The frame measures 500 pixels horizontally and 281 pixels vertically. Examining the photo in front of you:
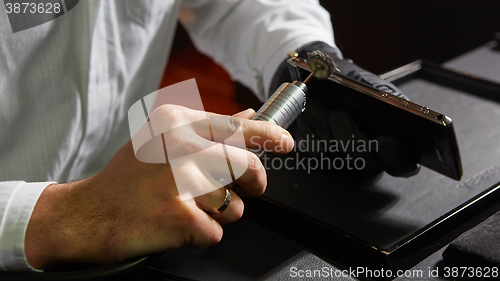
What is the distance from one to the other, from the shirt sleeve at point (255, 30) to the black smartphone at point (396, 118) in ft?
0.66

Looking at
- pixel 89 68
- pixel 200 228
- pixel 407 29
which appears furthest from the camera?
pixel 407 29

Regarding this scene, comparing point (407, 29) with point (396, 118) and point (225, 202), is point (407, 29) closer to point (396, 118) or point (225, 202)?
point (396, 118)

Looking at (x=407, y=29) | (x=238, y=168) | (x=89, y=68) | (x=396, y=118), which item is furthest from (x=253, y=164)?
(x=407, y=29)

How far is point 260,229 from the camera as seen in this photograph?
45cm

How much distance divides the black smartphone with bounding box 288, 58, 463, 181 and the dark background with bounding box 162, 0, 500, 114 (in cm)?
117

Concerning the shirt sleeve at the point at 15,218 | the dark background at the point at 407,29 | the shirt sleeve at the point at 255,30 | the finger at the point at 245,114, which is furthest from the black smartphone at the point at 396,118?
the dark background at the point at 407,29

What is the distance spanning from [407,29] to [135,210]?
69.0 inches

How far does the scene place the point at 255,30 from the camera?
78 cm

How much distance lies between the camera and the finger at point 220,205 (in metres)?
0.37

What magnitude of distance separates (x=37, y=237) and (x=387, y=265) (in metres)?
0.31

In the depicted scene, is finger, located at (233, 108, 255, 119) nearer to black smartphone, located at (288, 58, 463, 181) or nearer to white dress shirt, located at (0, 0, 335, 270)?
black smartphone, located at (288, 58, 463, 181)

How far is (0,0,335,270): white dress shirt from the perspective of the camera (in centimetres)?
61

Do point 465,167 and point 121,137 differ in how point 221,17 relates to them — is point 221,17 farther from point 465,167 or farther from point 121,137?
point 465,167

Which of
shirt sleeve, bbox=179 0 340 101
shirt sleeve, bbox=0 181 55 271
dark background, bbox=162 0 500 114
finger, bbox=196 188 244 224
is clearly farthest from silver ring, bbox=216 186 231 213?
dark background, bbox=162 0 500 114
